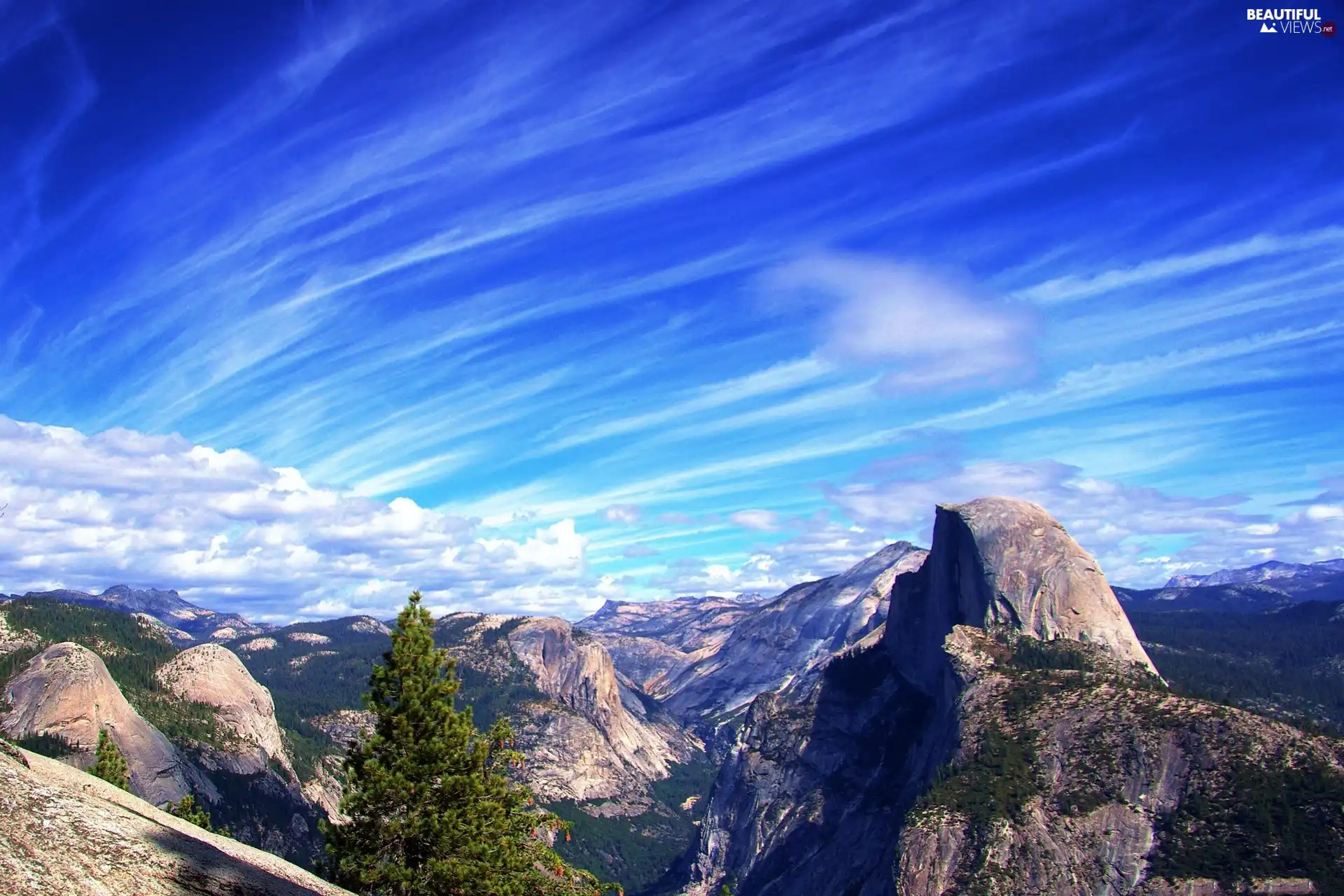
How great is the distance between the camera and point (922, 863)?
176m

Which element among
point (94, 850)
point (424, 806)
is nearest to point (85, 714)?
point (424, 806)

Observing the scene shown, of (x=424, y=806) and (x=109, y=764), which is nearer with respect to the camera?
(x=424, y=806)

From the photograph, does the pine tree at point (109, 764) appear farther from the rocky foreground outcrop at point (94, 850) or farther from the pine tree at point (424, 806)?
the rocky foreground outcrop at point (94, 850)

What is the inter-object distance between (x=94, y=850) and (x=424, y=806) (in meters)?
23.2

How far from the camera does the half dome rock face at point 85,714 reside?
5930 inches

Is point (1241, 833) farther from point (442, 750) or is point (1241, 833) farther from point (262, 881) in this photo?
point (262, 881)

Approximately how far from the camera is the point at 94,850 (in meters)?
19.4

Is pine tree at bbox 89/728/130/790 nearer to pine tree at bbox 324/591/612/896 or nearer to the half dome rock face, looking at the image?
the half dome rock face

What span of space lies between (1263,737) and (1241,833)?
22340 millimetres

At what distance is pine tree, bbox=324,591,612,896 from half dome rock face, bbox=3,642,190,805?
433 feet

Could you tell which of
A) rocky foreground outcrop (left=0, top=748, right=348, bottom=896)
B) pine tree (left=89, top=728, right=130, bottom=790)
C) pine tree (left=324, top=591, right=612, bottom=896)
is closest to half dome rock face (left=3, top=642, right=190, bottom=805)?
pine tree (left=89, top=728, right=130, bottom=790)

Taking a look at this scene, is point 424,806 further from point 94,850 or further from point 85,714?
point 85,714

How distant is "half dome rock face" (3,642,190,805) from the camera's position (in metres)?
151

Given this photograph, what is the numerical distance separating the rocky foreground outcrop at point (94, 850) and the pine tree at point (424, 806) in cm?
1608
